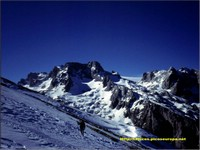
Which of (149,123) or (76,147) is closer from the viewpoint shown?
(76,147)

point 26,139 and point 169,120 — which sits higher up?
point 169,120

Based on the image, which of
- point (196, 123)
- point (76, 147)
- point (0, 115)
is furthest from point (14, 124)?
point (196, 123)

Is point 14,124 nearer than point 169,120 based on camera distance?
Yes

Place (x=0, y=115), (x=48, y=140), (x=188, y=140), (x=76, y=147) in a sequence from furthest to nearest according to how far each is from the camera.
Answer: (x=188, y=140)
(x=0, y=115)
(x=76, y=147)
(x=48, y=140)

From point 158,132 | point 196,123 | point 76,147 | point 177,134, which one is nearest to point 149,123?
point 158,132

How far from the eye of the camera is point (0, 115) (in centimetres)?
2756

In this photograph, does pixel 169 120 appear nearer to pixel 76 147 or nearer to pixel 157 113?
pixel 157 113

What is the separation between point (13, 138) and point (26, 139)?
54.9 inches

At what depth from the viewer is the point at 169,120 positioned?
19325cm

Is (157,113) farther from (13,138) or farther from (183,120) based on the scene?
(13,138)

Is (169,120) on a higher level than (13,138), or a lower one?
higher

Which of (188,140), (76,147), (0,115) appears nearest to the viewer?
(76,147)

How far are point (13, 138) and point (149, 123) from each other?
182788mm

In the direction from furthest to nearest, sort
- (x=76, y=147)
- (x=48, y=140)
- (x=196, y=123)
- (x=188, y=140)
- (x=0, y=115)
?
(x=196, y=123) < (x=188, y=140) < (x=0, y=115) < (x=76, y=147) < (x=48, y=140)
